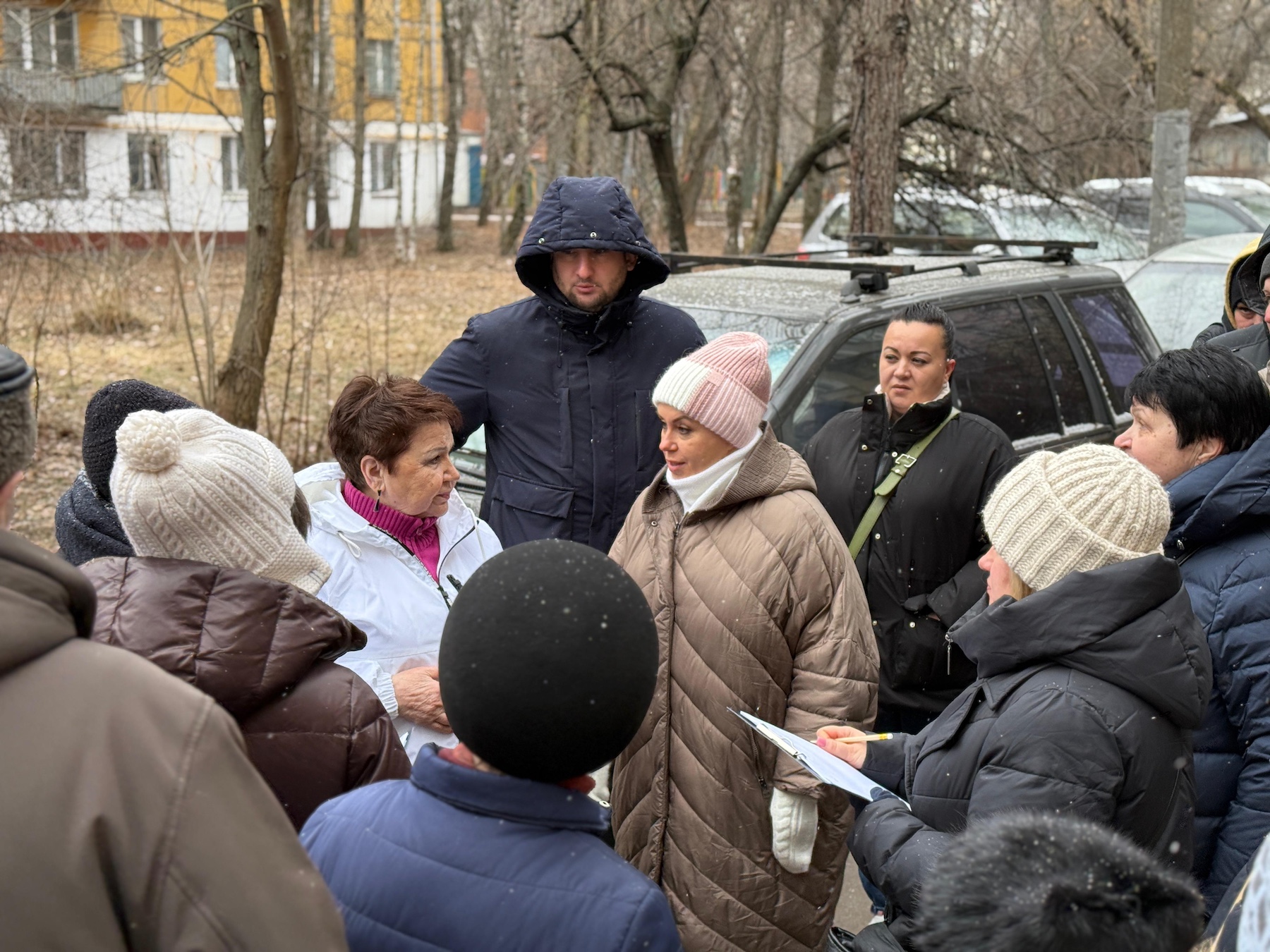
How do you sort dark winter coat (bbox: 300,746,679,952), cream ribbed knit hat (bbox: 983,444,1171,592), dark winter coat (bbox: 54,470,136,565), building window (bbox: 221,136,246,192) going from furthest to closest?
1. building window (bbox: 221,136,246,192)
2. dark winter coat (bbox: 54,470,136,565)
3. cream ribbed knit hat (bbox: 983,444,1171,592)
4. dark winter coat (bbox: 300,746,679,952)

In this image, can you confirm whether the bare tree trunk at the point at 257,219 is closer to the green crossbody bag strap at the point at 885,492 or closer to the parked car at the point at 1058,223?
the green crossbody bag strap at the point at 885,492

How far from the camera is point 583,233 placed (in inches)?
146

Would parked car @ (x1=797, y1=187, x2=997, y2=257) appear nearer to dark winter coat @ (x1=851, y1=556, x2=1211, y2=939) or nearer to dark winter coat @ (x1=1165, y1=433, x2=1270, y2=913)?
dark winter coat @ (x1=1165, y1=433, x2=1270, y2=913)

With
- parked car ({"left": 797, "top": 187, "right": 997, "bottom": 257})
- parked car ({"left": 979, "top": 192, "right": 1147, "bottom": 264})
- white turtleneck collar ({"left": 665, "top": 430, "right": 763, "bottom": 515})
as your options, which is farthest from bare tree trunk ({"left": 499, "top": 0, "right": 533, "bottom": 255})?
white turtleneck collar ({"left": 665, "top": 430, "right": 763, "bottom": 515})

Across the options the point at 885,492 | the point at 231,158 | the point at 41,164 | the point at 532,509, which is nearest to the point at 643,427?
the point at 532,509

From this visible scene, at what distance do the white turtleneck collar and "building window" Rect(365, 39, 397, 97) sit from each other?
115ft

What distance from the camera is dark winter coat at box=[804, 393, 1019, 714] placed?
3619mm

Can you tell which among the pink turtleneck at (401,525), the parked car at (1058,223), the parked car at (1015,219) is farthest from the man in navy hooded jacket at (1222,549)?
the parked car at (1058,223)

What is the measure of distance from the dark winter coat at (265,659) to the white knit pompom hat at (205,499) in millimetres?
66

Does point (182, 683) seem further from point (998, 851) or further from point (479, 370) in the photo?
point (479, 370)

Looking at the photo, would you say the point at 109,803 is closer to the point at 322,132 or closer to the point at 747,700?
the point at 747,700

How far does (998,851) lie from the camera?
119 centimetres

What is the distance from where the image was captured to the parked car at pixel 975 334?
15.3ft

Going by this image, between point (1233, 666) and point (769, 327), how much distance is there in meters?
2.64
